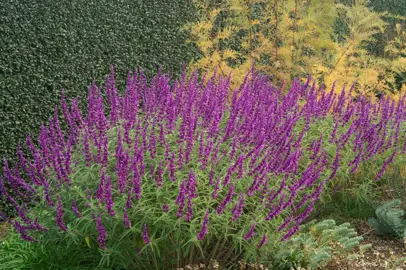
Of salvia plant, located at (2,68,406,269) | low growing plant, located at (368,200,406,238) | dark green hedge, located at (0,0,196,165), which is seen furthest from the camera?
dark green hedge, located at (0,0,196,165)

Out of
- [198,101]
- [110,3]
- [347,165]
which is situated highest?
[110,3]

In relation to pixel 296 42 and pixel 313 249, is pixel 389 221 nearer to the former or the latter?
pixel 313 249

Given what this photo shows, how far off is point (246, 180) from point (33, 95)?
3211 millimetres

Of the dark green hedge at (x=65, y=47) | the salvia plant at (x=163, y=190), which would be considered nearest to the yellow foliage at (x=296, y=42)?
the dark green hedge at (x=65, y=47)

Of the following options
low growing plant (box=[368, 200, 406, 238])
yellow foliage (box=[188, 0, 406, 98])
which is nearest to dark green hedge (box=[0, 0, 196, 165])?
yellow foliage (box=[188, 0, 406, 98])

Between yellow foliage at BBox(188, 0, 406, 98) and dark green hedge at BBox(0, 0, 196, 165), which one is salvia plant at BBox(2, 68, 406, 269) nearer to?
dark green hedge at BBox(0, 0, 196, 165)

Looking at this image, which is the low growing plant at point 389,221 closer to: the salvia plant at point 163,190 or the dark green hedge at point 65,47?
the salvia plant at point 163,190

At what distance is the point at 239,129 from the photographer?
4.05 metres

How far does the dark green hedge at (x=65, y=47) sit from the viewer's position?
5.75m

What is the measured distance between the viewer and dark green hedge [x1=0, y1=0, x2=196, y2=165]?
5.75 m

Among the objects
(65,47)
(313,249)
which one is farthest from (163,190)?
(65,47)

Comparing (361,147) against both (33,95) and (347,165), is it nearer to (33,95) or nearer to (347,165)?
(347,165)

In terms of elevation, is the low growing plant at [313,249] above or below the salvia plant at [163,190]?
below

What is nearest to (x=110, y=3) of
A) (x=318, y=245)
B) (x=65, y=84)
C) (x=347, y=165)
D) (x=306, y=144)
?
(x=65, y=84)
